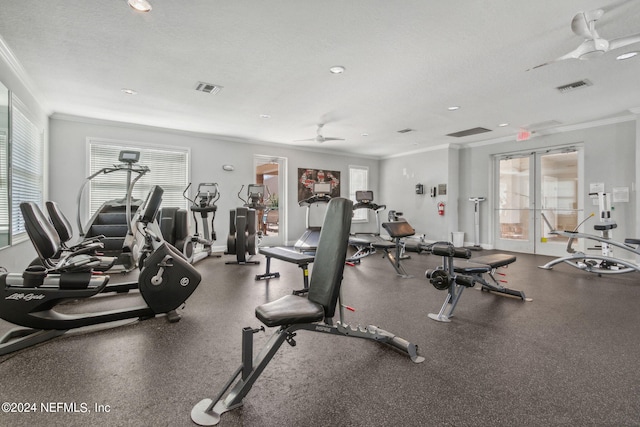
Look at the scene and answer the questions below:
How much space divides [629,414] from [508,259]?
84.1 inches

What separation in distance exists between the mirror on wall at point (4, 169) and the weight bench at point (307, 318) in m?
3.08

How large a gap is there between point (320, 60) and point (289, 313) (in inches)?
110

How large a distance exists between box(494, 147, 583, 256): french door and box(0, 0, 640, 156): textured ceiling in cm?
105

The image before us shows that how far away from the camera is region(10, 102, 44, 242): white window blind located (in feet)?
11.4

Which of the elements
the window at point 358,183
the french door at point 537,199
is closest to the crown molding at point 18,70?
the window at point 358,183

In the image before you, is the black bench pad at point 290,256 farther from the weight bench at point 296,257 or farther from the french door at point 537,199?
the french door at point 537,199

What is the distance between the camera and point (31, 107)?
4.22m

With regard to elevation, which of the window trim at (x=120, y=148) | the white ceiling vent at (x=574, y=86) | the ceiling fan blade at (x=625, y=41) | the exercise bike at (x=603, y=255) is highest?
the white ceiling vent at (x=574, y=86)

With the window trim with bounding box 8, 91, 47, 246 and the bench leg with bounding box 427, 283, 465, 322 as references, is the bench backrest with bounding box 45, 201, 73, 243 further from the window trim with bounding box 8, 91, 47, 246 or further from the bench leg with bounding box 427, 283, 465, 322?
the bench leg with bounding box 427, 283, 465, 322

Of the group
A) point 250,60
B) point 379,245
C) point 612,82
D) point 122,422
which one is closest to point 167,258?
point 122,422

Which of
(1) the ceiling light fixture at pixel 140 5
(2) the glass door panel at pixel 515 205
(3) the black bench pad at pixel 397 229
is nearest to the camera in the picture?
(1) the ceiling light fixture at pixel 140 5

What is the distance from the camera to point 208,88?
422 cm

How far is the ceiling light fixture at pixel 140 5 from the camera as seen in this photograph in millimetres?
2420

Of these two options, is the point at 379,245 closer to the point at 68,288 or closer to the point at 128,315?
the point at 128,315
